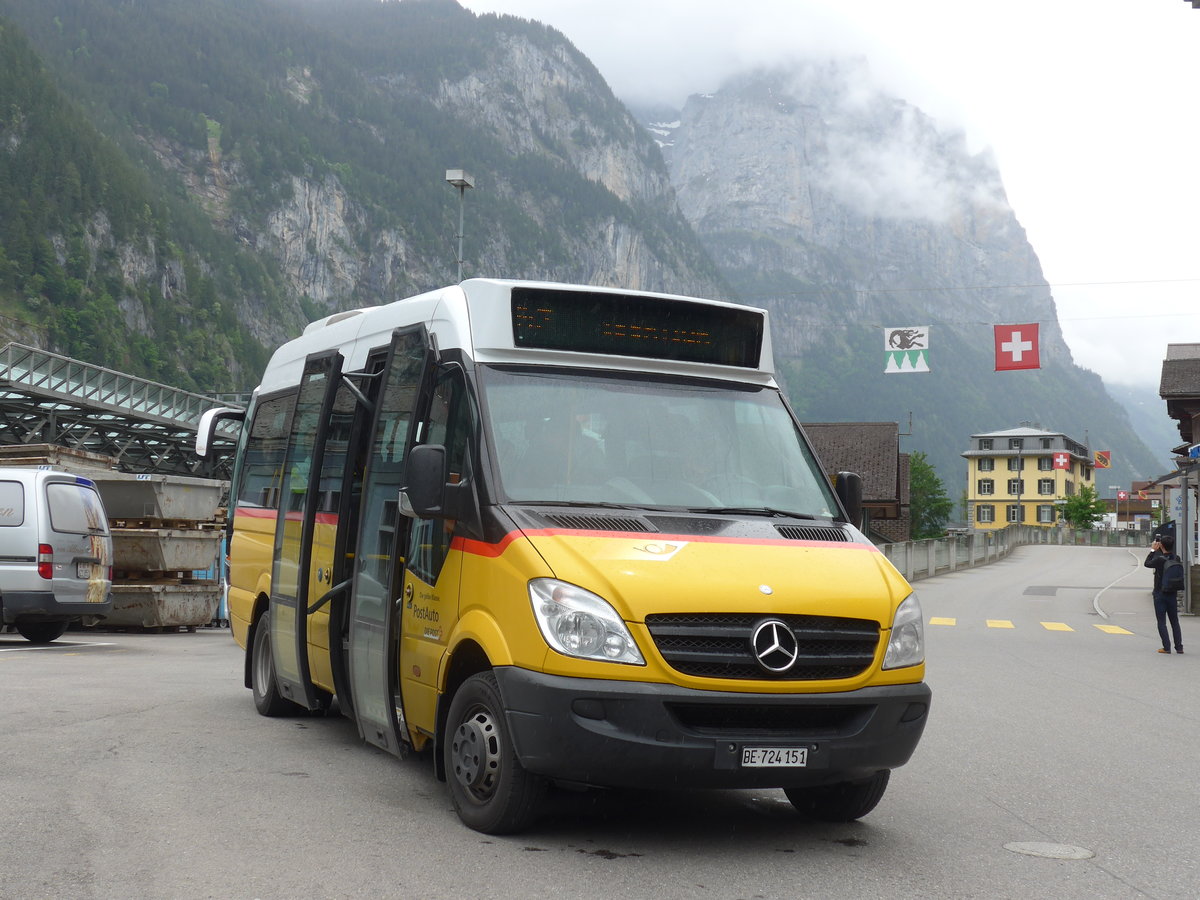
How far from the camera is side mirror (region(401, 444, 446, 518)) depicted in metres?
6.25

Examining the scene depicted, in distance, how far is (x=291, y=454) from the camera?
9266 mm

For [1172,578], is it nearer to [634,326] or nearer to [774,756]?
[634,326]

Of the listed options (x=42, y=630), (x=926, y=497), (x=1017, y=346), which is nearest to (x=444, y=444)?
(x=42, y=630)

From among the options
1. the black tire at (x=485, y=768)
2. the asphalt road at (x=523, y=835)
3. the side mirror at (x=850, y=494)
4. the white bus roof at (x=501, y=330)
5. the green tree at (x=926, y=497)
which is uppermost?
the green tree at (x=926, y=497)

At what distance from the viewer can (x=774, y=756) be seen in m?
5.73

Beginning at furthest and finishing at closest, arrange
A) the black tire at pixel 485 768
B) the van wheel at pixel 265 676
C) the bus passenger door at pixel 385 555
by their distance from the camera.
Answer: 1. the van wheel at pixel 265 676
2. the bus passenger door at pixel 385 555
3. the black tire at pixel 485 768

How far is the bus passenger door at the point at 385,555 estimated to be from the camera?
7113 mm

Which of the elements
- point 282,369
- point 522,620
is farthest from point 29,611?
point 522,620

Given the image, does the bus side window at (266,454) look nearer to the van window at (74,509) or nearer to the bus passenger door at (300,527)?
the bus passenger door at (300,527)

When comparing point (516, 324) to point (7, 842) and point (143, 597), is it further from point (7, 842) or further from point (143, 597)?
point (143, 597)

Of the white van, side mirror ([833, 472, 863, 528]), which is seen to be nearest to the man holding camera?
side mirror ([833, 472, 863, 528])

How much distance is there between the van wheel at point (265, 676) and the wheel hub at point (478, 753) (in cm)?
349

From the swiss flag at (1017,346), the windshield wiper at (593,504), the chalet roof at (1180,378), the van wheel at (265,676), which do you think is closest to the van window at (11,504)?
the van wheel at (265,676)

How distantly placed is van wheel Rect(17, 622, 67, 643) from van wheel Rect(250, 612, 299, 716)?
308 inches
